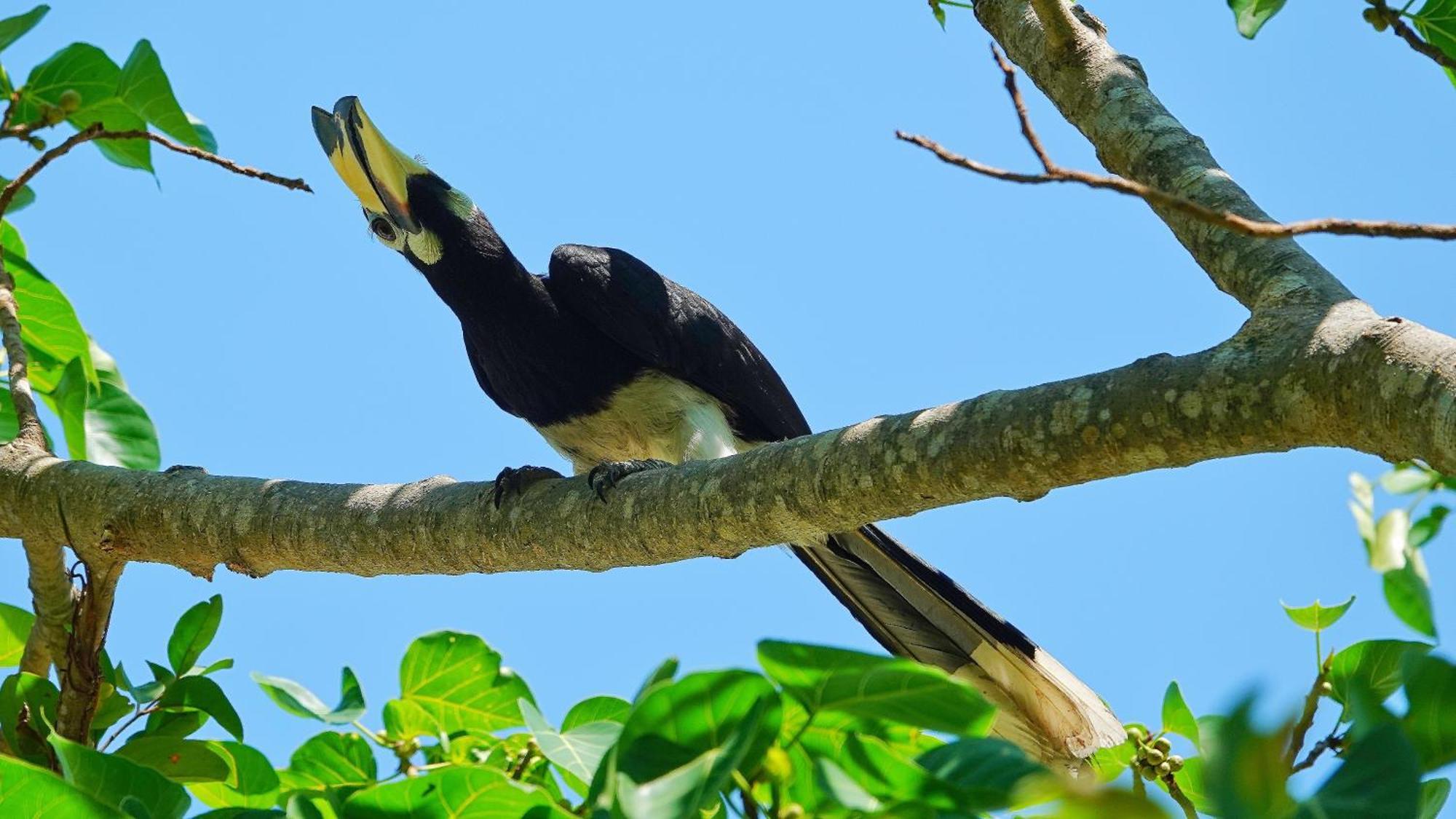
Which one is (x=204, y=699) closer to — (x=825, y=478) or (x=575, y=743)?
(x=575, y=743)

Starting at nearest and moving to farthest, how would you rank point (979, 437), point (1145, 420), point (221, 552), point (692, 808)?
1. point (692, 808)
2. point (1145, 420)
3. point (979, 437)
4. point (221, 552)

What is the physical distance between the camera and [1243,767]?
56cm

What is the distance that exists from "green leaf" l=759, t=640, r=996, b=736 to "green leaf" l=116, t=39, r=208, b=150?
2617 millimetres

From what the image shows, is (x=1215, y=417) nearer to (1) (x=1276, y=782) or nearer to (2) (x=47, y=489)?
(1) (x=1276, y=782)

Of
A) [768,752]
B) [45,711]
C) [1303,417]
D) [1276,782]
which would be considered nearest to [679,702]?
[768,752]

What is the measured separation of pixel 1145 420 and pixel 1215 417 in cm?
11

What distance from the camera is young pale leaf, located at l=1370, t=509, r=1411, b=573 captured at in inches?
92.2

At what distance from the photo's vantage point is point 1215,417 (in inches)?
82.3

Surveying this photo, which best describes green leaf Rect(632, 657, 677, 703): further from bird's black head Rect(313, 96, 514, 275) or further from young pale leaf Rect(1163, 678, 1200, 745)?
bird's black head Rect(313, 96, 514, 275)

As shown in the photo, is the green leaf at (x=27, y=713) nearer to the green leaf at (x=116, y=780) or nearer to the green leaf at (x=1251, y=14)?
the green leaf at (x=116, y=780)

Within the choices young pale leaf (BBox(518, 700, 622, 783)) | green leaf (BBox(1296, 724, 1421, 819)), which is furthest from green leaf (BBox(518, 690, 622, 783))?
green leaf (BBox(1296, 724, 1421, 819))

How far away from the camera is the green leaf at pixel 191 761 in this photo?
7.69 ft

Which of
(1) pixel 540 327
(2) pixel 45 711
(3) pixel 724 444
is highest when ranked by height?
(1) pixel 540 327

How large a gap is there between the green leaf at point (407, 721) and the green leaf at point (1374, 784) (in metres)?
1.51
